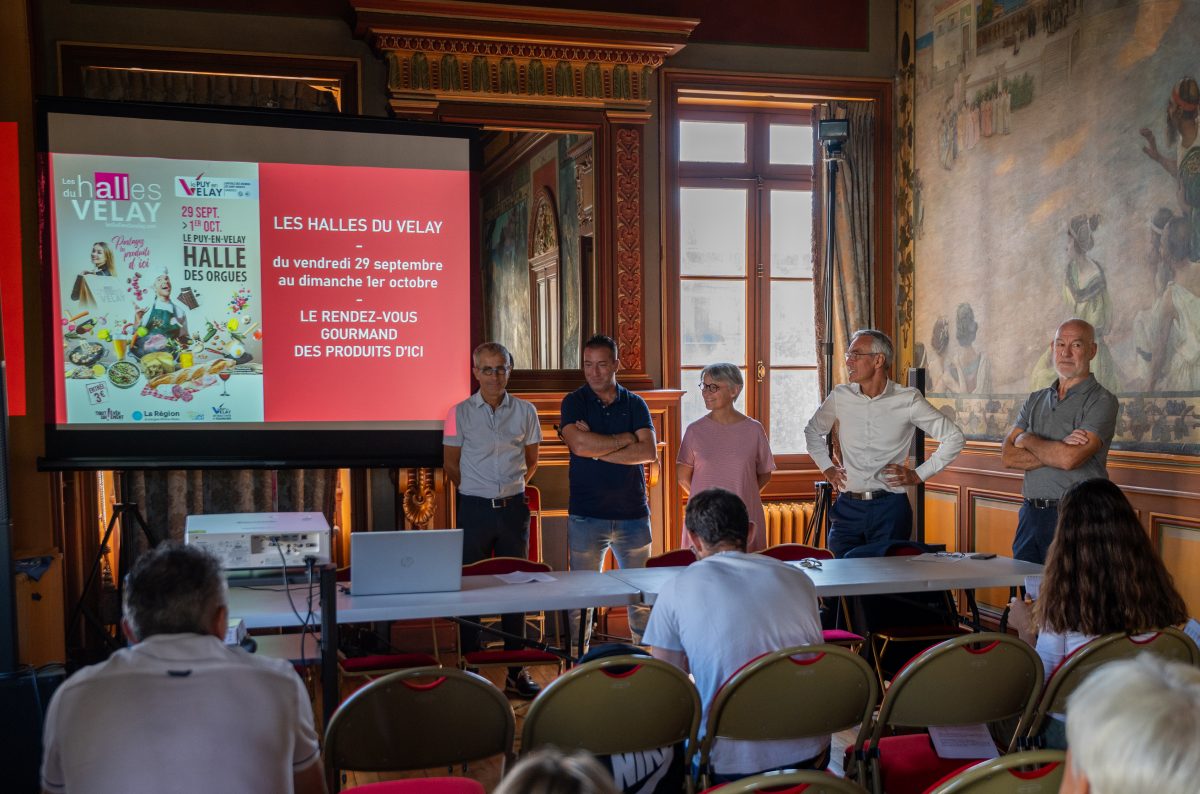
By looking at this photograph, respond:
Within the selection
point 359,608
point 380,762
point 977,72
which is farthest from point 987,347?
point 380,762

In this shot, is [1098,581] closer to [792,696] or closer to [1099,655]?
[1099,655]

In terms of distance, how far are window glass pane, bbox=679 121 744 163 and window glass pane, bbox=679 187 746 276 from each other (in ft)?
0.71

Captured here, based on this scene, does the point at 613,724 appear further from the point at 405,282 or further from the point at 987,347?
the point at 987,347

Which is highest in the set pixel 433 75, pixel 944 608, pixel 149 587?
pixel 433 75

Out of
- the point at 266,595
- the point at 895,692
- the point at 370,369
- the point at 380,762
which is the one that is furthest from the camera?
the point at 370,369

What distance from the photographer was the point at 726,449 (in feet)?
16.5

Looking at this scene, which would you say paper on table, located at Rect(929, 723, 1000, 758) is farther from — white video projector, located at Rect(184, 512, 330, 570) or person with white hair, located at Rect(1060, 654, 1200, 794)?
white video projector, located at Rect(184, 512, 330, 570)

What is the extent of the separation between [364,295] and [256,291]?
0.53m

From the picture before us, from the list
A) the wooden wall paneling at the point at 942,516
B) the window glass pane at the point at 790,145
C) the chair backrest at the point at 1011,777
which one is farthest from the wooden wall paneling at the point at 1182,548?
the window glass pane at the point at 790,145

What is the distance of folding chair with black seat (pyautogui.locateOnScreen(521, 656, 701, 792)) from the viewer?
2.45 meters

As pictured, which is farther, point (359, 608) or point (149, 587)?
point (359, 608)

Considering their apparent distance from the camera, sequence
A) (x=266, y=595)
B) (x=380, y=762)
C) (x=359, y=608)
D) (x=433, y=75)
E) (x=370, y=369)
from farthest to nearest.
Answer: (x=433, y=75), (x=370, y=369), (x=266, y=595), (x=359, y=608), (x=380, y=762)

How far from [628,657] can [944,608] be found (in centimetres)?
252

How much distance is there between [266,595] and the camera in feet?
11.3
